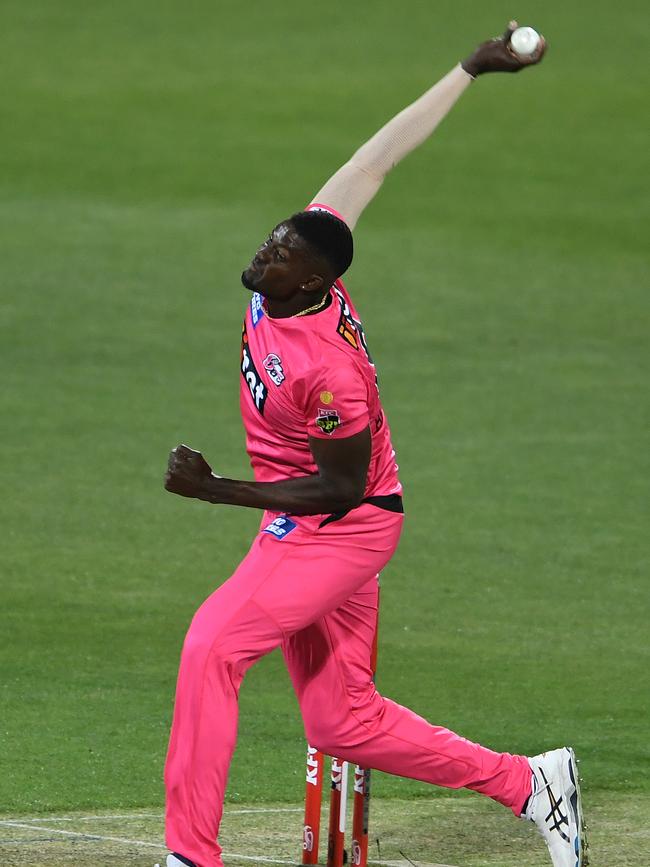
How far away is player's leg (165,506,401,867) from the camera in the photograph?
519 cm

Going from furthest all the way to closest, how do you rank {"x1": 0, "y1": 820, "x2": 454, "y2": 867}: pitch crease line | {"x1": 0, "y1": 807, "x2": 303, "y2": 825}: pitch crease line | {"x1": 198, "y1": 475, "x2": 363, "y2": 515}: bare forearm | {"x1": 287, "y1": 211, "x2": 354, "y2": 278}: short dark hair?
{"x1": 0, "y1": 807, "x2": 303, "y2": 825}: pitch crease line → {"x1": 0, "y1": 820, "x2": 454, "y2": 867}: pitch crease line → {"x1": 287, "y1": 211, "x2": 354, "y2": 278}: short dark hair → {"x1": 198, "y1": 475, "x2": 363, "y2": 515}: bare forearm

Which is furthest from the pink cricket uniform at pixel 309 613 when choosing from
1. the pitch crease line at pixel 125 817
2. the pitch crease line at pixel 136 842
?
the pitch crease line at pixel 125 817

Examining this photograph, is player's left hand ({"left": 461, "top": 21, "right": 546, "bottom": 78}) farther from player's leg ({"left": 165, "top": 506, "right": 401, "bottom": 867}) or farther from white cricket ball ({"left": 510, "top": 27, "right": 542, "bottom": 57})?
player's leg ({"left": 165, "top": 506, "right": 401, "bottom": 867})

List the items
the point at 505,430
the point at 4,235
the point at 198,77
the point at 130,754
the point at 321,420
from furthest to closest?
the point at 198,77 < the point at 4,235 < the point at 505,430 < the point at 130,754 < the point at 321,420

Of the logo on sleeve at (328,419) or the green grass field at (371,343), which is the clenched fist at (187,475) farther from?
the green grass field at (371,343)

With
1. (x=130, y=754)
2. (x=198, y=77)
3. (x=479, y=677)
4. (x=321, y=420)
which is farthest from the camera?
(x=198, y=77)

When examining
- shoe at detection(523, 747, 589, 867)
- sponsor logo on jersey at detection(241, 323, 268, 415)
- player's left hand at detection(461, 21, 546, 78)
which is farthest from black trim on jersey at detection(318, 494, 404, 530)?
player's left hand at detection(461, 21, 546, 78)

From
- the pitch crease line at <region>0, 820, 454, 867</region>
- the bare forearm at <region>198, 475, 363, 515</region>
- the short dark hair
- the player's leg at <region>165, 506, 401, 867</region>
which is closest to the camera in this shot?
the player's leg at <region>165, 506, 401, 867</region>

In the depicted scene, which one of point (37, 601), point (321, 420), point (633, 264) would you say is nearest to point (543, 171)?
point (633, 264)

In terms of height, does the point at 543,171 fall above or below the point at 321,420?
above

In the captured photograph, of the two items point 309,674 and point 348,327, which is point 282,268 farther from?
point 309,674

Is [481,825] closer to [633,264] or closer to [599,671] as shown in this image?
[599,671]

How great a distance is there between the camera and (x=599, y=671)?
8711 mm

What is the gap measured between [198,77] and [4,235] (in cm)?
670
